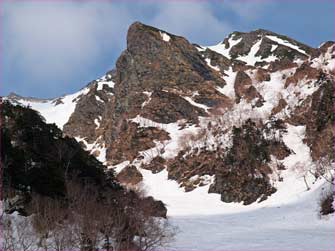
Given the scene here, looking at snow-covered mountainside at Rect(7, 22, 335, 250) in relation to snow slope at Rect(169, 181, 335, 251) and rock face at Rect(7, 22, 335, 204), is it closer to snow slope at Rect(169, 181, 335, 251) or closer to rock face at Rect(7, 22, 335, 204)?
rock face at Rect(7, 22, 335, 204)

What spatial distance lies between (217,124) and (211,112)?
15624 mm

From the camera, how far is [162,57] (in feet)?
498

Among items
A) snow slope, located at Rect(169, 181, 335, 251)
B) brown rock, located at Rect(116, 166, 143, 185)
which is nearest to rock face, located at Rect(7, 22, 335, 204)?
brown rock, located at Rect(116, 166, 143, 185)

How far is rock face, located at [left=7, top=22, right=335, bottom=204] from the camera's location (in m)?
84.6

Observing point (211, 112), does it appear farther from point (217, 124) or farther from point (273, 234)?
point (273, 234)

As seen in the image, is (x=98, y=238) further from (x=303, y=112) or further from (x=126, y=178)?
(x=126, y=178)

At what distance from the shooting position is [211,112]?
136 metres

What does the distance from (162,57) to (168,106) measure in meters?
23.1

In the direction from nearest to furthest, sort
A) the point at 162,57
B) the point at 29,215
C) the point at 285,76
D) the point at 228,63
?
the point at 29,215 → the point at 285,76 → the point at 162,57 → the point at 228,63

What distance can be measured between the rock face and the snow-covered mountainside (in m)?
0.33

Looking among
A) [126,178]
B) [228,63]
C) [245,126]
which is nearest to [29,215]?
[245,126]

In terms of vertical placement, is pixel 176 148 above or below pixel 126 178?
above

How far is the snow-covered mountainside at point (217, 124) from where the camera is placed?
7525cm

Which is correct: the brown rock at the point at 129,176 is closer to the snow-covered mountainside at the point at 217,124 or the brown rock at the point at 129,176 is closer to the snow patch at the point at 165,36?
the snow-covered mountainside at the point at 217,124
